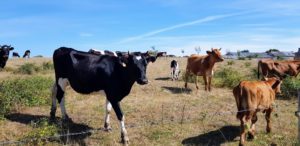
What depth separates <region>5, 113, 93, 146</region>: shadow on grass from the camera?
8.81m

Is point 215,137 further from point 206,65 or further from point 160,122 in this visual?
point 206,65

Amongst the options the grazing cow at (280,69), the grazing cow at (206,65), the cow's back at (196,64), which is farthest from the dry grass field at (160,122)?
the grazing cow at (280,69)

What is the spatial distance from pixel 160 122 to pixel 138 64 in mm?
2195

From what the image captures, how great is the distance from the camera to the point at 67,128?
9492 mm

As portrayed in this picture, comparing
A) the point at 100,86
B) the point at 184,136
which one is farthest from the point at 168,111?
the point at 100,86

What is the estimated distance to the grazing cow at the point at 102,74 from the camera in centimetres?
895

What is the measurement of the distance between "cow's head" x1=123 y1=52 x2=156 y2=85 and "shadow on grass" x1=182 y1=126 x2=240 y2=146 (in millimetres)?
1771

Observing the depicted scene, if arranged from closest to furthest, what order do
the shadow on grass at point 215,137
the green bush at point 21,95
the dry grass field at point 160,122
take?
the dry grass field at point 160,122 → the shadow on grass at point 215,137 → the green bush at point 21,95

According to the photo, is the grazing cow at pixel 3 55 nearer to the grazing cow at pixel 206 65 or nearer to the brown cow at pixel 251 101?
the grazing cow at pixel 206 65

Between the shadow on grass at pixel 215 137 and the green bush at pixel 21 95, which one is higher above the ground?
the green bush at pixel 21 95

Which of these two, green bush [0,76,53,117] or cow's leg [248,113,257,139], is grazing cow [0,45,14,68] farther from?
cow's leg [248,113,257,139]

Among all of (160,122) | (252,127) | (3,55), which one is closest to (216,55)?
(160,122)

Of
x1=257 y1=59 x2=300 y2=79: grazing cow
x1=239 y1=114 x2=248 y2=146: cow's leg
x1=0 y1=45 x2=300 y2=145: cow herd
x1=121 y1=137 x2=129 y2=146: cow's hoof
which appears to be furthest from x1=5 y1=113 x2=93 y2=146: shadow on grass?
x1=257 y1=59 x2=300 y2=79: grazing cow

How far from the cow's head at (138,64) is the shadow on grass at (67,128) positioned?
1.60m
